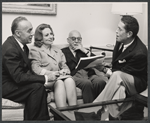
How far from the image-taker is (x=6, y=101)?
90.3 inches

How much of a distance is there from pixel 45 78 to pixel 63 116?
671 millimetres

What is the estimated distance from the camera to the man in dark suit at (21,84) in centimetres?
229

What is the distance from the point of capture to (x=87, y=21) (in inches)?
137

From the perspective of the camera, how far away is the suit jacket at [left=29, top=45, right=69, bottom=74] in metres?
2.67

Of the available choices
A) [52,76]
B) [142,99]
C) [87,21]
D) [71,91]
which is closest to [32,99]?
[52,76]

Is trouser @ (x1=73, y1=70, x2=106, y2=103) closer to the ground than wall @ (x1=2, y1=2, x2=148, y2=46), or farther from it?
closer to the ground

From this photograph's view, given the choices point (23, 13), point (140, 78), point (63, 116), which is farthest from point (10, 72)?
point (140, 78)

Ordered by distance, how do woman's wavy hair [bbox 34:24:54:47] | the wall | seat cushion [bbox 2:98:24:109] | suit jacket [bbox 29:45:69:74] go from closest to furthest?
seat cushion [bbox 2:98:24:109] < suit jacket [bbox 29:45:69:74] < woman's wavy hair [bbox 34:24:54:47] < the wall

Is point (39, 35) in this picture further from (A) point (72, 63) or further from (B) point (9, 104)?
(B) point (9, 104)

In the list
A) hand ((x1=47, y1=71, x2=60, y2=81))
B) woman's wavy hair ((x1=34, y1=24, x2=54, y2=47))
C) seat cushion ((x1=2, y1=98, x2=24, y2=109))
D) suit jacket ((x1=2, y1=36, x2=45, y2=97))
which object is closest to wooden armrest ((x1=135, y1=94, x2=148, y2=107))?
hand ((x1=47, y1=71, x2=60, y2=81))

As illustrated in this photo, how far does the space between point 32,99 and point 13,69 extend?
37 cm

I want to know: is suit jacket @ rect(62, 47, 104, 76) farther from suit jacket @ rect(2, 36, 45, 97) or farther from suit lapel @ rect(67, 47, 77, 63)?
suit jacket @ rect(2, 36, 45, 97)

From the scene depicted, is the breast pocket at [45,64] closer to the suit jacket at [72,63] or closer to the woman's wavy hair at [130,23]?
the suit jacket at [72,63]

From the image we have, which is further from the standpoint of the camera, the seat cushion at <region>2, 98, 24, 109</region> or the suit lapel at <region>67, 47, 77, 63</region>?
the suit lapel at <region>67, 47, 77, 63</region>
